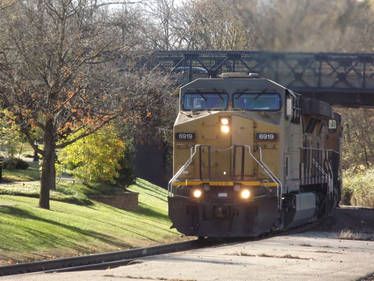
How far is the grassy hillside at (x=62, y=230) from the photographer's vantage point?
16703 mm

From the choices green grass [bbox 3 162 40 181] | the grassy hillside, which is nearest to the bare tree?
the grassy hillside

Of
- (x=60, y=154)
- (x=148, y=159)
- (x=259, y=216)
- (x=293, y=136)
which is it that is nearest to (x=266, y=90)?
(x=293, y=136)

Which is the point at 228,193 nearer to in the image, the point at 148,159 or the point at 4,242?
the point at 4,242

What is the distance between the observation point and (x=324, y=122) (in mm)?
27953

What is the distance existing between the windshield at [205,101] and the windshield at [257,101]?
337mm

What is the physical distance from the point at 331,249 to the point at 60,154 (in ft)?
57.5

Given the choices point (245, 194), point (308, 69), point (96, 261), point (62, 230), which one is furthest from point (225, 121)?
point (308, 69)

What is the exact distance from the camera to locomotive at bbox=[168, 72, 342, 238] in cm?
1942

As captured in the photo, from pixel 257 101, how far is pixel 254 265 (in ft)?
25.5

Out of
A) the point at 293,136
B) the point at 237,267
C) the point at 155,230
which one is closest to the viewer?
the point at 237,267

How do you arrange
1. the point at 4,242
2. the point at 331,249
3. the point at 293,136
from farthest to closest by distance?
1. the point at 293,136
2. the point at 331,249
3. the point at 4,242

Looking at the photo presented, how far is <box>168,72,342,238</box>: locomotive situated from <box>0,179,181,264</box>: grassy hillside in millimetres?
2252

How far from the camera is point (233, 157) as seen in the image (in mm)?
19859

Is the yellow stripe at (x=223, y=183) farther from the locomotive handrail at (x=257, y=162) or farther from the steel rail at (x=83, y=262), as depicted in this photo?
the steel rail at (x=83, y=262)
